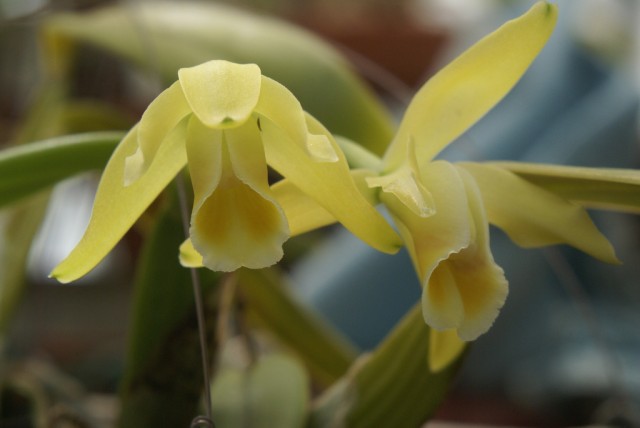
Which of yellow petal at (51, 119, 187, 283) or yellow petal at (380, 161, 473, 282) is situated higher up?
yellow petal at (380, 161, 473, 282)

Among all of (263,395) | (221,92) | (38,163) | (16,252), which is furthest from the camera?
(16,252)

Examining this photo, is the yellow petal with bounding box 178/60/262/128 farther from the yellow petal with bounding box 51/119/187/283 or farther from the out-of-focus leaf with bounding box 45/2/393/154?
the out-of-focus leaf with bounding box 45/2/393/154

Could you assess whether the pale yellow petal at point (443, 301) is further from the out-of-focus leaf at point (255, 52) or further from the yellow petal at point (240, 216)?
the out-of-focus leaf at point (255, 52)

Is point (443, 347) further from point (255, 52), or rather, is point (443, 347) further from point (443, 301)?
point (255, 52)

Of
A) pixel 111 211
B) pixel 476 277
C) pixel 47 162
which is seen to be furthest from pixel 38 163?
pixel 476 277

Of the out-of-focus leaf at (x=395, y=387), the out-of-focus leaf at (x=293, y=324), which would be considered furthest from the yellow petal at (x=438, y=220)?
the out-of-focus leaf at (x=293, y=324)

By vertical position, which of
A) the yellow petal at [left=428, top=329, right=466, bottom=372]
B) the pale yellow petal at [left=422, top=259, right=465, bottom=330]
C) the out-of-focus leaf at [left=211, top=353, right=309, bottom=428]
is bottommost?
the out-of-focus leaf at [left=211, top=353, right=309, bottom=428]

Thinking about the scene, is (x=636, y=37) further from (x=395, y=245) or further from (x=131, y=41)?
(x=395, y=245)

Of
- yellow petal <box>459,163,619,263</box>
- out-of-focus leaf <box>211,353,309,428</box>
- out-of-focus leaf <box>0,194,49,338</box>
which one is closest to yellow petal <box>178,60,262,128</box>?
yellow petal <box>459,163,619,263</box>
